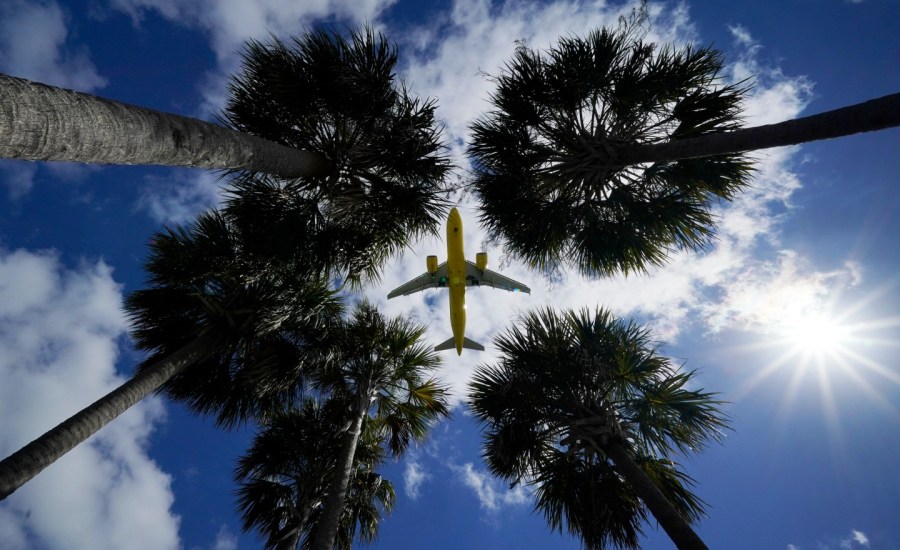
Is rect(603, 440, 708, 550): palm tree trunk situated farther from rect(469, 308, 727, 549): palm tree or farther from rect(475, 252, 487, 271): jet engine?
rect(475, 252, 487, 271): jet engine

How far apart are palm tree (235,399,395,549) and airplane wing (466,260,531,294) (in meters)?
6.76

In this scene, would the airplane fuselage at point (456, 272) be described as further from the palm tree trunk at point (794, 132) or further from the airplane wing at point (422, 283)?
Result: the palm tree trunk at point (794, 132)

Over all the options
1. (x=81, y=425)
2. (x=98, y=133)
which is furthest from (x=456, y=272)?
(x=98, y=133)

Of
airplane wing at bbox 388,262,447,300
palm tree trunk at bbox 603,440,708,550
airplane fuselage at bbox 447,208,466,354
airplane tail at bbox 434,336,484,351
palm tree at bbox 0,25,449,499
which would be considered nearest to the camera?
palm tree trunk at bbox 603,440,708,550

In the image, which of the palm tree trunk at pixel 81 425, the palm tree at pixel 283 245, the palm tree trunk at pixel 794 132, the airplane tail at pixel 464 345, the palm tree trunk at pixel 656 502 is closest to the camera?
the palm tree trunk at pixel 794 132

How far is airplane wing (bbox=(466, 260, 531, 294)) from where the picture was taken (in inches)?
552

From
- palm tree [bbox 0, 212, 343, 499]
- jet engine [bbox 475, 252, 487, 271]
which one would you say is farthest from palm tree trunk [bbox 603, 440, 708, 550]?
jet engine [bbox 475, 252, 487, 271]

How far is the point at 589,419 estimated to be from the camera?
6559 mm

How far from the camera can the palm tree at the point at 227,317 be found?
6902 millimetres

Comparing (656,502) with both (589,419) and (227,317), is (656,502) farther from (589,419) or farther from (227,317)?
(227,317)

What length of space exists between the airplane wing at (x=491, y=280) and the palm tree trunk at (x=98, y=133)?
10.5 meters

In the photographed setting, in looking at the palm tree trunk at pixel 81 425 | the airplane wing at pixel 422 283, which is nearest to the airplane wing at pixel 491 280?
the airplane wing at pixel 422 283

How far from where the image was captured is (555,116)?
272 inches

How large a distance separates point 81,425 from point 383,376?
494cm
